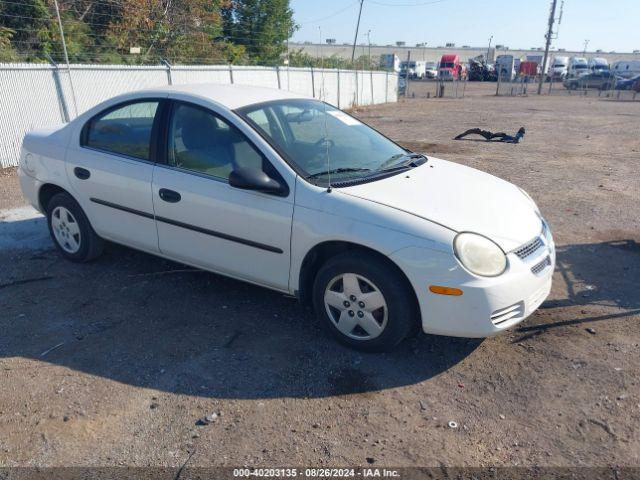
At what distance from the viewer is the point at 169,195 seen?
4137mm

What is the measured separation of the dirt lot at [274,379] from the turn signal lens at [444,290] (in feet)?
1.97

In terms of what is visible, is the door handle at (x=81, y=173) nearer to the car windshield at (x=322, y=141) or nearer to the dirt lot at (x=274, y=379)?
the dirt lot at (x=274, y=379)

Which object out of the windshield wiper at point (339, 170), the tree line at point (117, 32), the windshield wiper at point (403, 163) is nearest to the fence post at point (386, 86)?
the tree line at point (117, 32)

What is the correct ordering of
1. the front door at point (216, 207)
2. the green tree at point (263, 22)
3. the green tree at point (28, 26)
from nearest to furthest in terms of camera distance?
the front door at point (216, 207), the green tree at point (28, 26), the green tree at point (263, 22)

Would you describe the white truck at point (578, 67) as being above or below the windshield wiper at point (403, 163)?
below

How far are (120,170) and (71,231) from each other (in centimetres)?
106

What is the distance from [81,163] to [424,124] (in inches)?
595

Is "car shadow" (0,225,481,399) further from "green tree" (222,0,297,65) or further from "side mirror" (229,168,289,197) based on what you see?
"green tree" (222,0,297,65)

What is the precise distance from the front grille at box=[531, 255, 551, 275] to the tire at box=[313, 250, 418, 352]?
827mm

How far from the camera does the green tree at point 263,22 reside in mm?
28875

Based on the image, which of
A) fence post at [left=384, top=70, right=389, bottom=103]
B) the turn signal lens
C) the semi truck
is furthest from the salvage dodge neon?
the semi truck

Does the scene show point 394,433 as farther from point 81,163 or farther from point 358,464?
point 81,163

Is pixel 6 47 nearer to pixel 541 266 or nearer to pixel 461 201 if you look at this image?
pixel 461 201

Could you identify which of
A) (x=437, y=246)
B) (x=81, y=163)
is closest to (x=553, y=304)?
(x=437, y=246)
